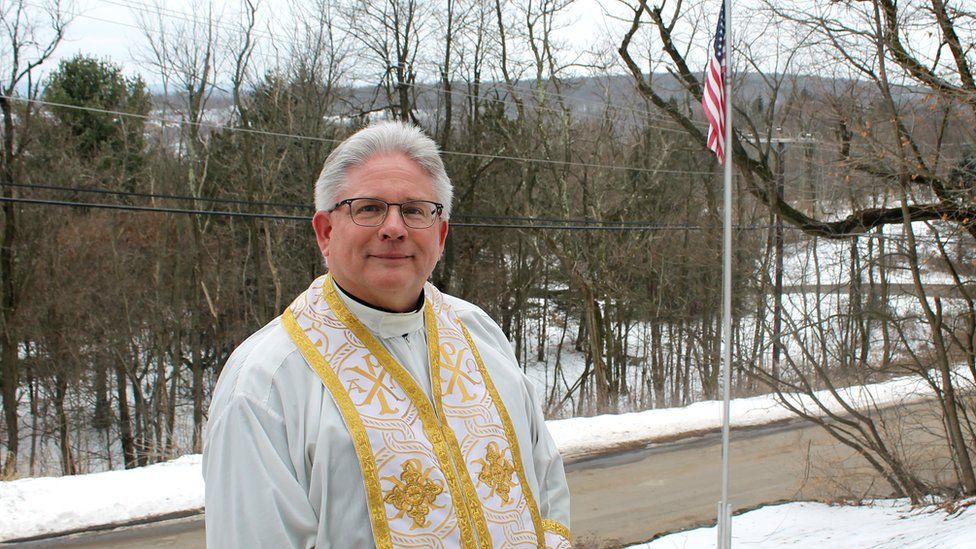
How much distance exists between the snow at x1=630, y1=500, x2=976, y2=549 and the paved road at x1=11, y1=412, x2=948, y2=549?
403mm

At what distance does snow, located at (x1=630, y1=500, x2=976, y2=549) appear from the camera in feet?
27.1

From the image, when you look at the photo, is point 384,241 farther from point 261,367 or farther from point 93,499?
point 93,499

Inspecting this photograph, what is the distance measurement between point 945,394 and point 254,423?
1093cm

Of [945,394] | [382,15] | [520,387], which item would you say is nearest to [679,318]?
[382,15]

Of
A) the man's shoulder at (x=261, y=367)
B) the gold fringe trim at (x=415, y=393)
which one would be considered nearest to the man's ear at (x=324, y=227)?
the gold fringe trim at (x=415, y=393)

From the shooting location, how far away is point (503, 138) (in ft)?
85.6

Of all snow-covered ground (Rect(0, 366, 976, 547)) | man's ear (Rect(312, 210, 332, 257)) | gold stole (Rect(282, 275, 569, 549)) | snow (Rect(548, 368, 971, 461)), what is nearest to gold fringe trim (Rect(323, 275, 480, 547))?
gold stole (Rect(282, 275, 569, 549))

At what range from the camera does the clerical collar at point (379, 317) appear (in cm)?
216

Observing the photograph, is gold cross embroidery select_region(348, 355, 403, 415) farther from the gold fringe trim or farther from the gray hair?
the gray hair

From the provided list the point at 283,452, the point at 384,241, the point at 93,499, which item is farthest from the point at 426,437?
the point at 93,499

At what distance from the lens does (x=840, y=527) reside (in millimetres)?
9914

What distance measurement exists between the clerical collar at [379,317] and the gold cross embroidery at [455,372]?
167mm

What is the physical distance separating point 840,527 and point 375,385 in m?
9.27

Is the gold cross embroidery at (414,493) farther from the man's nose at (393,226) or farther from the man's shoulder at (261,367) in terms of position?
the man's nose at (393,226)
